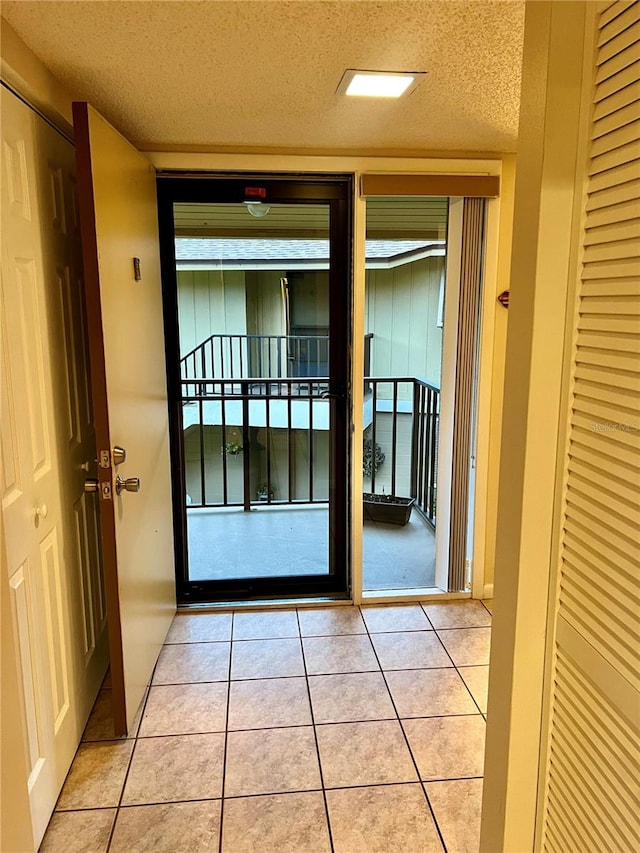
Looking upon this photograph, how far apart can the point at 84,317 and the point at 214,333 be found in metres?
0.83

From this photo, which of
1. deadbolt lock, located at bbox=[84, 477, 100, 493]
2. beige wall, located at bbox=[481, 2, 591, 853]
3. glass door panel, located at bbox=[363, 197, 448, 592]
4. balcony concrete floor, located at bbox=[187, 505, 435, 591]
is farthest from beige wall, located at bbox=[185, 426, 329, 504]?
beige wall, located at bbox=[481, 2, 591, 853]

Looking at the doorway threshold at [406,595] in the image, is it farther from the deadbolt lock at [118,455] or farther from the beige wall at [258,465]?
the deadbolt lock at [118,455]

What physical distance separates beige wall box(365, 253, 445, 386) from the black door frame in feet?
1.11

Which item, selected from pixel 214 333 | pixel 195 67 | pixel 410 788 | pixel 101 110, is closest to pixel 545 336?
pixel 195 67

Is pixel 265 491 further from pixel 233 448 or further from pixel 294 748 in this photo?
pixel 294 748

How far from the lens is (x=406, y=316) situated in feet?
11.5

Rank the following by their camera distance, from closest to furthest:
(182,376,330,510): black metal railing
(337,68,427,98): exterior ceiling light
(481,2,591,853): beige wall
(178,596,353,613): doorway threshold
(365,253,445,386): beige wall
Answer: (481,2,591,853): beige wall < (337,68,427,98): exterior ceiling light < (178,596,353,613): doorway threshold < (182,376,330,510): black metal railing < (365,253,445,386): beige wall

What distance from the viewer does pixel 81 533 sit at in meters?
2.11

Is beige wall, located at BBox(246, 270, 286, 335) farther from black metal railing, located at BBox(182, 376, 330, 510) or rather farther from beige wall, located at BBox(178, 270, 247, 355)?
black metal railing, located at BBox(182, 376, 330, 510)

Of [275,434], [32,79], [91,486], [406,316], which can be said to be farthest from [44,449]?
[406,316]

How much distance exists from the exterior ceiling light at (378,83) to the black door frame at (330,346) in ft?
2.49

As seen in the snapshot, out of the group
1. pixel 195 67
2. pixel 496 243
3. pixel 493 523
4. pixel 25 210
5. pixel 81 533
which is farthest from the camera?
pixel 493 523

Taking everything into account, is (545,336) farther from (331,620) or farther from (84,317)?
(331,620)

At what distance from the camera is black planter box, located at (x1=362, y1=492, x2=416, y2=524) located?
387cm
